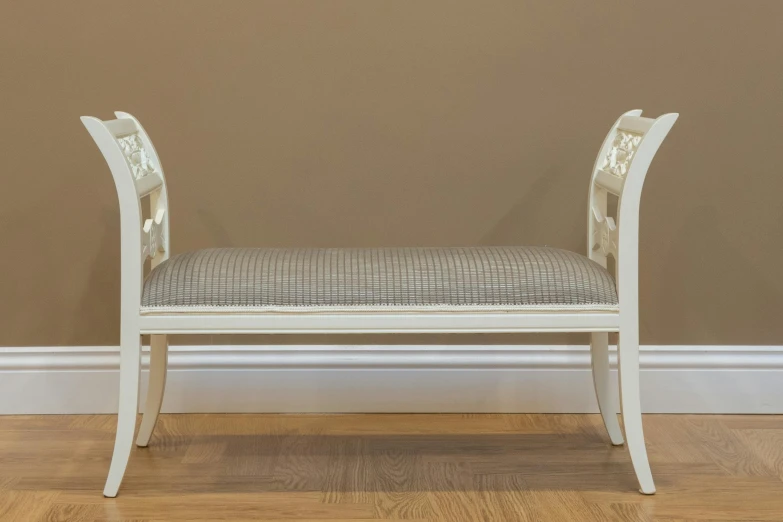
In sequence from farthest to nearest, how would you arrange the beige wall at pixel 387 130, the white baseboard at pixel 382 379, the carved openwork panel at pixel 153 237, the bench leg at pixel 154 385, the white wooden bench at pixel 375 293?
the white baseboard at pixel 382 379 → the beige wall at pixel 387 130 → the bench leg at pixel 154 385 → the carved openwork panel at pixel 153 237 → the white wooden bench at pixel 375 293

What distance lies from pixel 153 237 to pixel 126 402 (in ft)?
1.25

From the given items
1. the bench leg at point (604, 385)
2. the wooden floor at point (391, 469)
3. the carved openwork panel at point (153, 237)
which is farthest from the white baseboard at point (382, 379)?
the carved openwork panel at point (153, 237)

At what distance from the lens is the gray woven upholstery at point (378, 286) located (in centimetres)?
183

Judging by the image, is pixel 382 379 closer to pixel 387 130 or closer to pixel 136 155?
pixel 387 130

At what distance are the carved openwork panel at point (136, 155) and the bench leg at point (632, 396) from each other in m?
1.06

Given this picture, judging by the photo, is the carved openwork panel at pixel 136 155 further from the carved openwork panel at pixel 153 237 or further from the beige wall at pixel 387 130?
the beige wall at pixel 387 130

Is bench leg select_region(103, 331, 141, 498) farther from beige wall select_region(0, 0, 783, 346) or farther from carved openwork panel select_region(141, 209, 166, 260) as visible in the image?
beige wall select_region(0, 0, 783, 346)

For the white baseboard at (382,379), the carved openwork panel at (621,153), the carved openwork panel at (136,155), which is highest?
the carved openwork panel at (136,155)

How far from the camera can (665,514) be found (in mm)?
1833

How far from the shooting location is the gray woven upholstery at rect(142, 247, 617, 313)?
1828mm

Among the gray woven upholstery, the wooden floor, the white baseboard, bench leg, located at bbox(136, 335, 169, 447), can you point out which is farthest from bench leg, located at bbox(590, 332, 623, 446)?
bench leg, located at bbox(136, 335, 169, 447)

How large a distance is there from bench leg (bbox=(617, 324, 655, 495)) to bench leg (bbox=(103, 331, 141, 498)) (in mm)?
987

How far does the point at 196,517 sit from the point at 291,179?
37.6 inches

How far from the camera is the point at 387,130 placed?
242 cm
